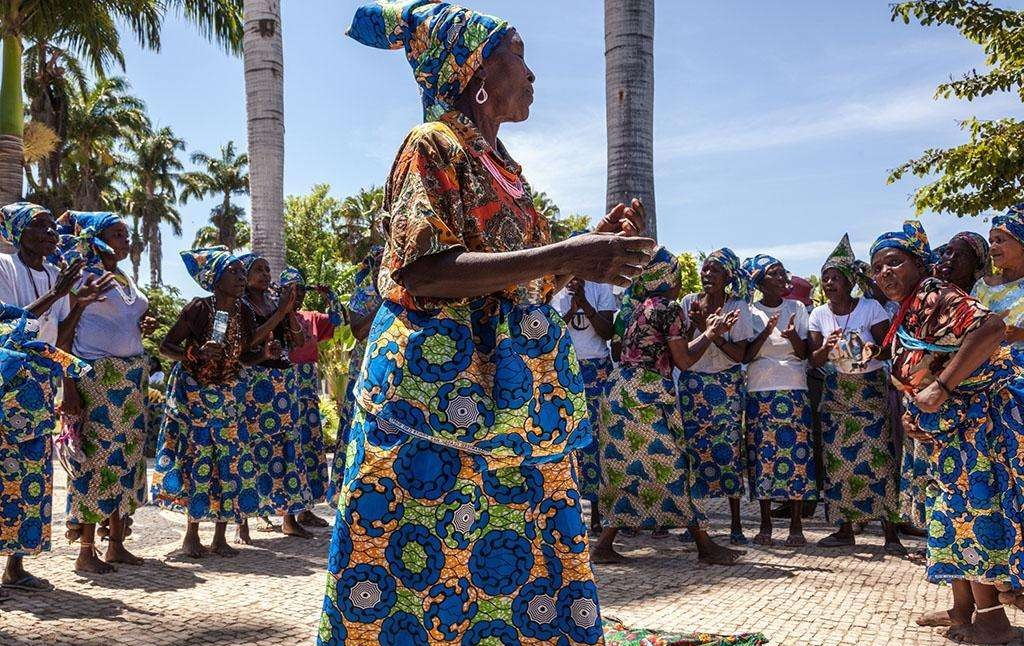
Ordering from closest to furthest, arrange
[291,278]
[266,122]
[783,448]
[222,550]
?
[222,550] < [783,448] < [291,278] < [266,122]

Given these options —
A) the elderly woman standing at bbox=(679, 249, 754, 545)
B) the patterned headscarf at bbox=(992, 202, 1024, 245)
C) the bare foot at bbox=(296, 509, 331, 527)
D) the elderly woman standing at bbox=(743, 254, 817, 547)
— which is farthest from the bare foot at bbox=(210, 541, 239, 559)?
the patterned headscarf at bbox=(992, 202, 1024, 245)

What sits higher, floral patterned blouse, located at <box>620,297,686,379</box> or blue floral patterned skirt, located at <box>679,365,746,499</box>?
floral patterned blouse, located at <box>620,297,686,379</box>

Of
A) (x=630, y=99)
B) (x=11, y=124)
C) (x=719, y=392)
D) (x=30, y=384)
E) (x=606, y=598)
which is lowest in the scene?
(x=606, y=598)

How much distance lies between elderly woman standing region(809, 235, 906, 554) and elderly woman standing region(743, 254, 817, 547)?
0.17 meters

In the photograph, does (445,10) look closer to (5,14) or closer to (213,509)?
(213,509)

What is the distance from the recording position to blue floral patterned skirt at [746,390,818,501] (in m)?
Result: 6.84

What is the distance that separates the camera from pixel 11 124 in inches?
691

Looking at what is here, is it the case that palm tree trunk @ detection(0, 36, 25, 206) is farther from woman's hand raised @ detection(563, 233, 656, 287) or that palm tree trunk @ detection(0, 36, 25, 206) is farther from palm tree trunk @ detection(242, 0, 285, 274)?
woman's hand raised @ detection(563, 233, 656, 287)

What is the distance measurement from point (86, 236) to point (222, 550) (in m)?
2.53

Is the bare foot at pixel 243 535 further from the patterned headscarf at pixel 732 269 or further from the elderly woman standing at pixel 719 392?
the patterned headscarf at pixel 732 269

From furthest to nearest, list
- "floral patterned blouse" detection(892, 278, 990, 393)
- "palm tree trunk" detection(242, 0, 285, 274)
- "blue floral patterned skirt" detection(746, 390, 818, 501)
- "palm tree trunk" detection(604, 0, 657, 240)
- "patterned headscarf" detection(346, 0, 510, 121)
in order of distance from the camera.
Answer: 1. "palm tree trunk" detection(242, 0, 285, 274)
2. "palm tree trunk" detection(604, 0, 657, 240)
3. "blue floral patterned skirt" detection(746, 390, 818, 501)
4. "floral patterned blouse" detection(892, 278, 990, 393)
5. "patterned headscarf" detection(346, 0, 510, 121)

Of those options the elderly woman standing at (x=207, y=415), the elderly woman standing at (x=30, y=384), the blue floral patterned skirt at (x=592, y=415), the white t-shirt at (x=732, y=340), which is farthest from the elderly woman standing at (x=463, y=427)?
the white t-shirt at (x=732, y=340)

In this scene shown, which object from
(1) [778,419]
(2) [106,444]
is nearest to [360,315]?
(2) [106,444]

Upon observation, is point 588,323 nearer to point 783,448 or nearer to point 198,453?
point 783,448
